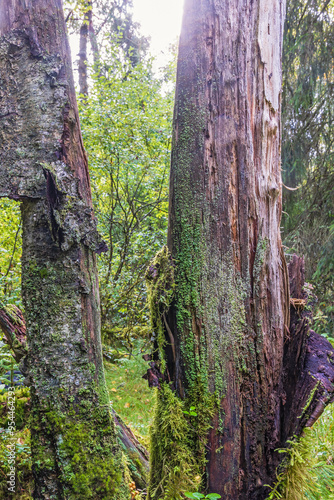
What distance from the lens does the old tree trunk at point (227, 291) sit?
1492 mm

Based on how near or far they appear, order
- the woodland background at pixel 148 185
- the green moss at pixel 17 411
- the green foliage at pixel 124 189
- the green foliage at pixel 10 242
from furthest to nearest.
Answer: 1. the green foliage at pixel 124 189
2. the woodland background at pixel 148 185
3. the green foliage at pixel 10 242
4. the green moss at pixel 17 411

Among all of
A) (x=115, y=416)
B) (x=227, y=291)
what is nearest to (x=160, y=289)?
(x=227, y=291)

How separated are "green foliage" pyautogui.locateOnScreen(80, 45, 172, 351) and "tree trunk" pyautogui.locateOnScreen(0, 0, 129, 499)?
12.2 feet

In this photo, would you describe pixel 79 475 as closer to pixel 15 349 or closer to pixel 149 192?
pixel 15 349

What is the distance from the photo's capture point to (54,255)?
1.50m

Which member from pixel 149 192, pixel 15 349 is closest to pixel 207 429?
pixel 15 349

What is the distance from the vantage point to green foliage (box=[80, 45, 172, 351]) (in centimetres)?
560

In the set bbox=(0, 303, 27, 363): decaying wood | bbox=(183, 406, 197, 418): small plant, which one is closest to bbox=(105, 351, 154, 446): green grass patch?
bbox=(0, 303, 27, 363): decaying wood

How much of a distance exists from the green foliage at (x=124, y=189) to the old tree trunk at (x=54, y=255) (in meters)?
3.72

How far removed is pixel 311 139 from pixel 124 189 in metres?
3.52

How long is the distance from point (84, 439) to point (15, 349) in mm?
686

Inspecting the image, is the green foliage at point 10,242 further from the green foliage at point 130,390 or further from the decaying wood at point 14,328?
the decaying wood at point 14,328

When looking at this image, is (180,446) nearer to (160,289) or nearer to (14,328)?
(160,289)

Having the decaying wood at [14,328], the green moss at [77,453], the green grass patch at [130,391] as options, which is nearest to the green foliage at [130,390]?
the green grass patch at [130,391]
